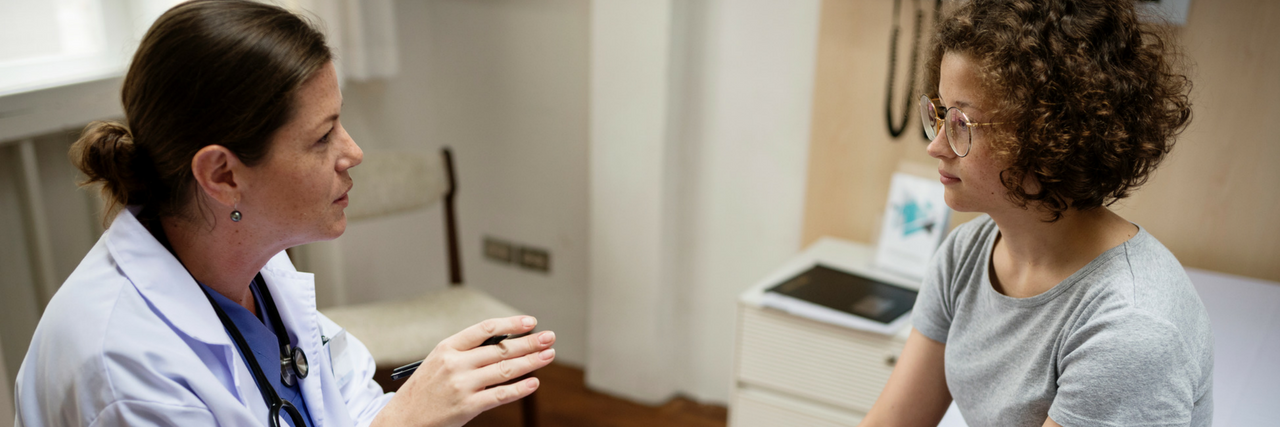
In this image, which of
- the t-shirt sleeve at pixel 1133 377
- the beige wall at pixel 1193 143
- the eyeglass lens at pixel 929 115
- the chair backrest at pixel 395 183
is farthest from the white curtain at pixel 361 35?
the t-shirt sleeve at pixel 1133 377

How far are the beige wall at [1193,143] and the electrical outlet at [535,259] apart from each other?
0.95 meters

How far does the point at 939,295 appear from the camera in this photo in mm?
1341

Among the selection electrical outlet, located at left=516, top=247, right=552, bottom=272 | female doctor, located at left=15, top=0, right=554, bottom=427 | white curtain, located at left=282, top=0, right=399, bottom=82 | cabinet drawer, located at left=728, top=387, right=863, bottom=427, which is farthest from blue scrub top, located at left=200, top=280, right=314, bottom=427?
electrical outlet, located at left=516, top=247, right=552, bottom=272

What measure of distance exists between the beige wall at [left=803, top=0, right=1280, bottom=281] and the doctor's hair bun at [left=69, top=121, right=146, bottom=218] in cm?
158

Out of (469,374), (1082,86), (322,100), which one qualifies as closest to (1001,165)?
(1082,86)

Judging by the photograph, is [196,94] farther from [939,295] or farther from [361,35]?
[361,35]

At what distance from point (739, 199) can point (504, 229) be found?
84 cm

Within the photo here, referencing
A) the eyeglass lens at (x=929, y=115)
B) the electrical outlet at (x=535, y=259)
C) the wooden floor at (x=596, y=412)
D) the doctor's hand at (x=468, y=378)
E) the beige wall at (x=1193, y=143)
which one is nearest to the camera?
the doctor's hand at (x=468, y=378)

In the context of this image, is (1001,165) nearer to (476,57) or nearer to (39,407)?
(39,407)

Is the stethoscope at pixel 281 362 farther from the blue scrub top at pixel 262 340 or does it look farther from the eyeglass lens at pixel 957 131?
the eyeglass lens at pixel 957 131

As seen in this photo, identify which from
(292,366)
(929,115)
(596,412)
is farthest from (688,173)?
(292,366)

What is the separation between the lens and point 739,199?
98.7 inches

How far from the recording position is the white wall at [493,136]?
2.65 m

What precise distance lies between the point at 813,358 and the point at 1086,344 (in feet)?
3.11
